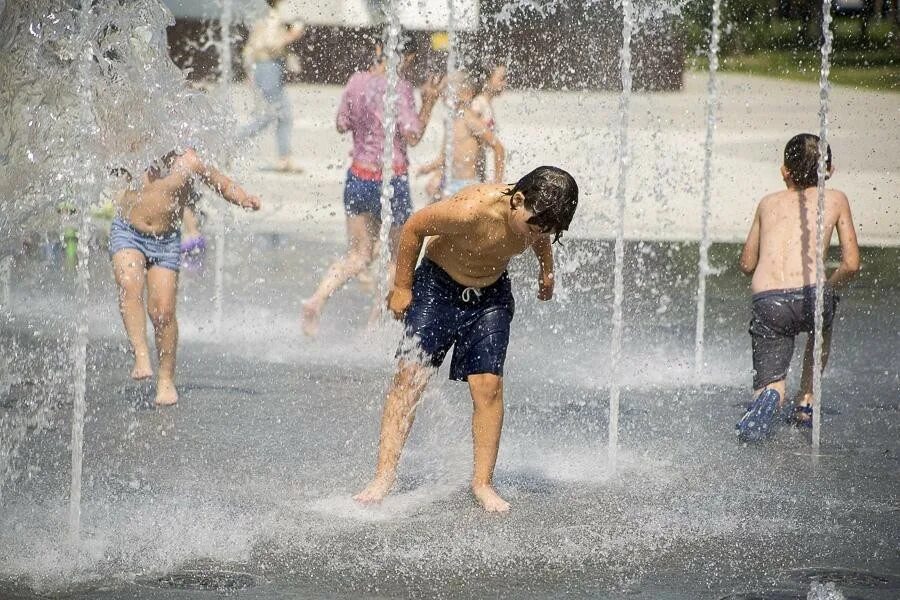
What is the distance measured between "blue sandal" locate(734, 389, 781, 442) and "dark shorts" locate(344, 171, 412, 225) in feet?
9.28

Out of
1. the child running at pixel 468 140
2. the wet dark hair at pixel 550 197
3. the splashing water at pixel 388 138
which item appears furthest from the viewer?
the child running at pixel 468 140

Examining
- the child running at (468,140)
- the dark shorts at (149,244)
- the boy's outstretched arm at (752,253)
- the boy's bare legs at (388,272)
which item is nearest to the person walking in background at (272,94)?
the child running at (468,140)

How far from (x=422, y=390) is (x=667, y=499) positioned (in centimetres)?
91

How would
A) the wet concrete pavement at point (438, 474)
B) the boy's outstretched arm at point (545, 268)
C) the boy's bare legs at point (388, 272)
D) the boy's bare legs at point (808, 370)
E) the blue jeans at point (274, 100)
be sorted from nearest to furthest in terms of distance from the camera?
the wet concrete pavement at point (438, 474) < the boy's outstretched arm at point (545, 268) < the boy's bare legs at point (808, 370) < the boy's bare legs at point (388, 272) < the blue jeans at point (274, 100)

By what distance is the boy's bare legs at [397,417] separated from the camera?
467 cm

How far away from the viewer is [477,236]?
14.9 feet

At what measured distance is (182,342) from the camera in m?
7.63

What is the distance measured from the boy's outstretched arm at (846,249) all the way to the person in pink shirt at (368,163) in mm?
2742

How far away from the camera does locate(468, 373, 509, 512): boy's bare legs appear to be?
4668 mm

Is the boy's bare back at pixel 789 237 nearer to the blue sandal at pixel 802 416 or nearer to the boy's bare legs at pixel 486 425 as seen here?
the blue sandal at pixel 802 416

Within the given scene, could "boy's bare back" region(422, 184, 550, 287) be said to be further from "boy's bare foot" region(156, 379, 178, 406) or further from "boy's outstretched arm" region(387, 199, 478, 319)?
"boy's bare foot" region(156, 379, 178, 406)

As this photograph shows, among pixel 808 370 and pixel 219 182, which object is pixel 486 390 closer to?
pixel 219 182

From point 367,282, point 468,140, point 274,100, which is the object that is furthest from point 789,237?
point 274,100

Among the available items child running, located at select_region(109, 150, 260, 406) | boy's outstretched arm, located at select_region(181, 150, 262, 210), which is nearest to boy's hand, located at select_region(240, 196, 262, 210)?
boy's outstretched arm, located at select_region(181, 150, 262, 210)
